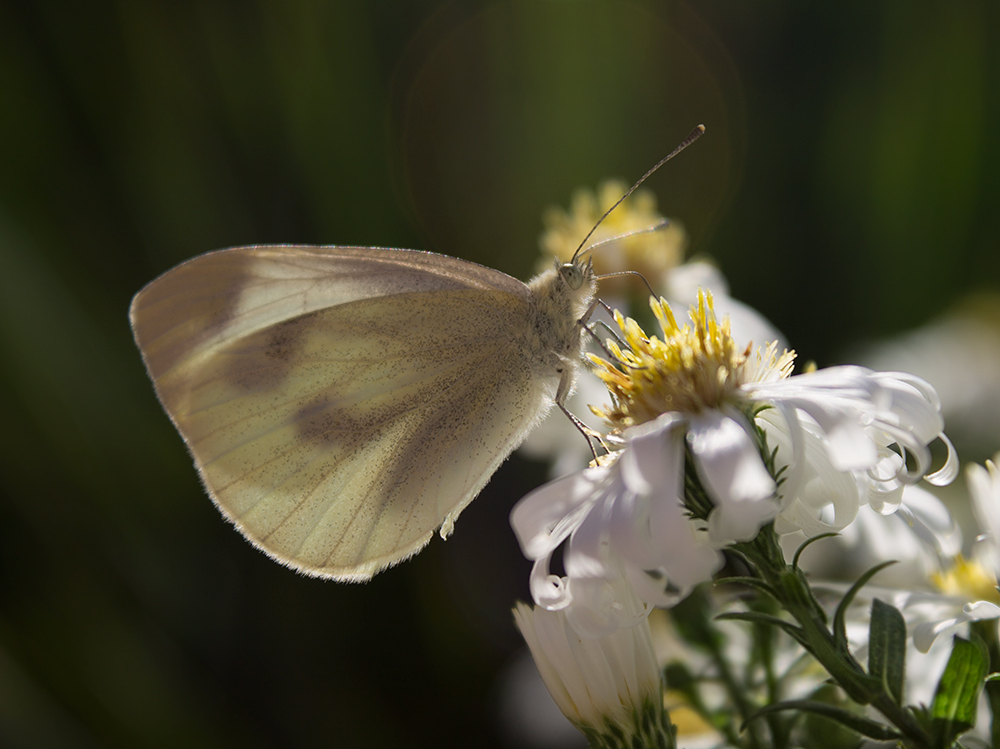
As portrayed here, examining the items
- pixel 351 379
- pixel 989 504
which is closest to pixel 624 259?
pixel 351 379

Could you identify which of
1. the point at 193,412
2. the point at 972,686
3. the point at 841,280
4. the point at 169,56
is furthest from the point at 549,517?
the point at 169,56

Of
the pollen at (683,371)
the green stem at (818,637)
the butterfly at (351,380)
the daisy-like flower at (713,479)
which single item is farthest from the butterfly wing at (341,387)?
the green stem at (818,637)

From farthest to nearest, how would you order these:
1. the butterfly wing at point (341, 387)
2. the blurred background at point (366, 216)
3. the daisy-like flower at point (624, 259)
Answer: the blurred background at point (366, 216)
the daisy-like flower at point (624, 259)
the butterfly wing at point (341, 387)

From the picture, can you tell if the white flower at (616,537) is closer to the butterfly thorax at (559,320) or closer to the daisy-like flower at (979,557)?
the daisy-like flower at (979,557)

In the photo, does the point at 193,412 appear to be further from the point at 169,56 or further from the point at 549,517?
the point at 169,56

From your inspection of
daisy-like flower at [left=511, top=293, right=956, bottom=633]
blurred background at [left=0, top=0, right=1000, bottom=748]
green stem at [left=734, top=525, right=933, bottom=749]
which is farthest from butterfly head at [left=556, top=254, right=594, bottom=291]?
blurred background at [left=0, top=0, right=1000, bottom=748]

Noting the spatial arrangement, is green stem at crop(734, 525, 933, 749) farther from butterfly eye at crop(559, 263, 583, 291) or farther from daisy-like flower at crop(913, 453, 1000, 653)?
butterfly eye at crop(559, 263, 583, 291)
